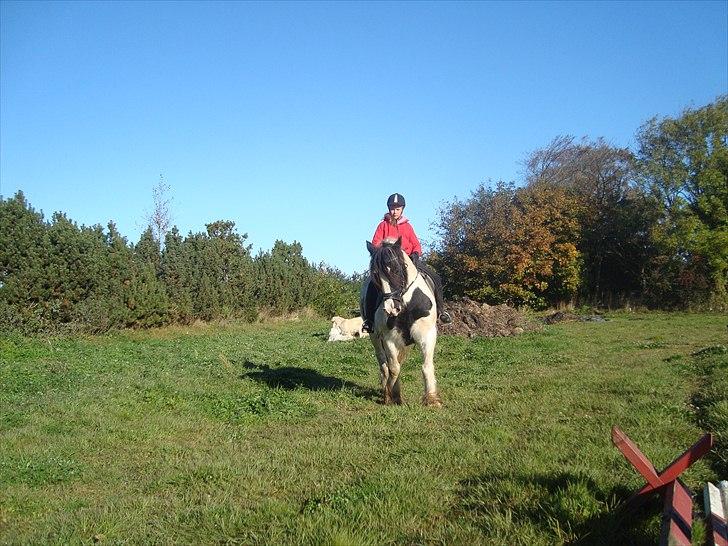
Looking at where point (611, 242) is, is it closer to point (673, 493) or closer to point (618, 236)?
point (618, 236)

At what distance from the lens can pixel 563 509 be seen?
13.5ft

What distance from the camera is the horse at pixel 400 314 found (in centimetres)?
860

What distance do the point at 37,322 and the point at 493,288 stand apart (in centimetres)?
2288

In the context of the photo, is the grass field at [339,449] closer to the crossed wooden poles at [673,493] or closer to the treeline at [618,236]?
the crossed wooden poles at [673,493]

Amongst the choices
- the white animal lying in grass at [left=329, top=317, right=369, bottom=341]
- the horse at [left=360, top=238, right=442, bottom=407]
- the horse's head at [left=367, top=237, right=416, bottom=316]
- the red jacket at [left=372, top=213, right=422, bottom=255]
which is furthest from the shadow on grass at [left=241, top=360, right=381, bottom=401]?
the white animal lying in grass at [left=329, top=317, right=369, bottom=341]

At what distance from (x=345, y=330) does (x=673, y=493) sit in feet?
54.2

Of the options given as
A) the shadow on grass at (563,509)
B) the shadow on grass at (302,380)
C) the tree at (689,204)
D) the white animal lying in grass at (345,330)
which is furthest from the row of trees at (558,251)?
the shadow on grass at (563,509)

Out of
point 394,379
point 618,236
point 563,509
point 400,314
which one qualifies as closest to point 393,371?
point 394,379

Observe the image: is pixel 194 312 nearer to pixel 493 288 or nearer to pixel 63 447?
pixel 493 288

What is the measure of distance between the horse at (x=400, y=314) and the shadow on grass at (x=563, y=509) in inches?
148

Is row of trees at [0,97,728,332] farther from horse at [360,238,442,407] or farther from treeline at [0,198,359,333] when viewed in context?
horse at [360,238,442,407]

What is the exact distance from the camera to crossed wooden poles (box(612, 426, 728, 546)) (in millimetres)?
3273

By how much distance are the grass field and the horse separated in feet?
1.45

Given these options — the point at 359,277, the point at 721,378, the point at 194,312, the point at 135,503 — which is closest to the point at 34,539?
the point at 135,503
